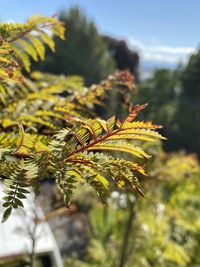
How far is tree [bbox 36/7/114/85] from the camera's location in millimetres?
23922

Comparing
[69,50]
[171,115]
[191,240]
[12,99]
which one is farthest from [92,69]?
[12,99]

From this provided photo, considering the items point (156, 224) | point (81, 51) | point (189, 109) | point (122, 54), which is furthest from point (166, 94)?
point (156, 224)

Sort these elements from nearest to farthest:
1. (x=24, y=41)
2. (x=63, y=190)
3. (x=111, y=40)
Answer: (x=63, y=190), (x=24, y=41), (x=111, y=40)

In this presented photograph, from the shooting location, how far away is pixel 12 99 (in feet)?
7.06

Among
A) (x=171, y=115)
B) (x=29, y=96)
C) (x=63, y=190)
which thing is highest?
(x=171, y=115)

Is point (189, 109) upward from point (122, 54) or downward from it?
downward

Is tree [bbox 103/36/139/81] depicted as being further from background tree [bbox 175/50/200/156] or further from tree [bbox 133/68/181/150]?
background tree [bbox 175/50/200/156]

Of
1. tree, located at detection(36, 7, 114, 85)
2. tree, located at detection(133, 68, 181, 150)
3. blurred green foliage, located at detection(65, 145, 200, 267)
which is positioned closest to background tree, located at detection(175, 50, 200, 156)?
tree, located at detection(133, 68, 181, 150)

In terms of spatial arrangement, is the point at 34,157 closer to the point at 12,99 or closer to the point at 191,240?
the point at 12,99

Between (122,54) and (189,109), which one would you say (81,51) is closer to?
(122,54)

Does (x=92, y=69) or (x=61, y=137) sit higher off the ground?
(x=92, y=69)

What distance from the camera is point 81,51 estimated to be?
24.8 m

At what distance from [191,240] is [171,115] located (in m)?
14.5

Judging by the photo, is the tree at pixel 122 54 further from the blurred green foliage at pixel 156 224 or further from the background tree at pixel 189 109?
the blurred green foliage at pixel 156 224
